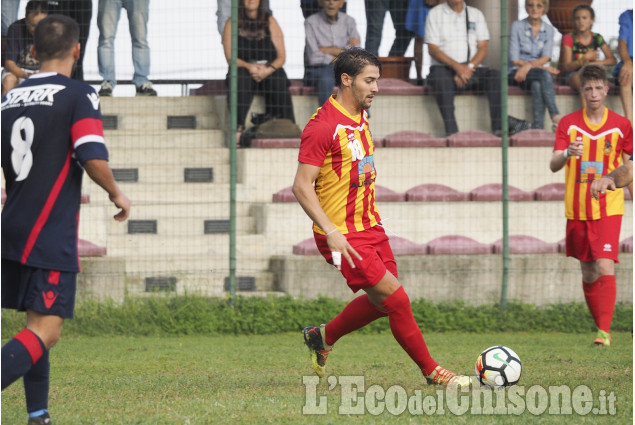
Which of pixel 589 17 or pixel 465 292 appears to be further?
pixel 589 17

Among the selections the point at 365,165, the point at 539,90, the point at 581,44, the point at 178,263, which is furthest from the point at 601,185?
the point at 581,44

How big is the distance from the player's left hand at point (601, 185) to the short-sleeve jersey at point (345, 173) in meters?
1.55

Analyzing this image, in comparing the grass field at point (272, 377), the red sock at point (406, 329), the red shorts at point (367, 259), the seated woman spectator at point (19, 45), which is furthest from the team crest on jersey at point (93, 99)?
the seated woman spectator at point (19, 45)

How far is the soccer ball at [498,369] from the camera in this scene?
6211 millimetres

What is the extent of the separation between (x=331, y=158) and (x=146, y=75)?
618 cm

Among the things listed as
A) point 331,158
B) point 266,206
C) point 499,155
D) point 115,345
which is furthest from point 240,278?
point 331,158

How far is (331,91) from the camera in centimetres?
1275

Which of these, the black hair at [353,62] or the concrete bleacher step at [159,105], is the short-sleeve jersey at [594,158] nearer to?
the black hair at [353,62]

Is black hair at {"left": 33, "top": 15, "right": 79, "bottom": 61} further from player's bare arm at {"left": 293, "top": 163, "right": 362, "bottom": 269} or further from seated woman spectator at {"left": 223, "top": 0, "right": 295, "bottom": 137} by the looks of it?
seated woman spectator at {"left": 223, "top": 0, "right": 295, "bottom": 137}

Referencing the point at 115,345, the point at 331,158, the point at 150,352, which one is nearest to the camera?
the point at 331,158

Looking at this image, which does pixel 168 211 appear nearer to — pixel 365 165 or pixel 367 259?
pixel 365 165

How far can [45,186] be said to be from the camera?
4867mm

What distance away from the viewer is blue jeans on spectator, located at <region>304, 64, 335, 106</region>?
41.8 feet

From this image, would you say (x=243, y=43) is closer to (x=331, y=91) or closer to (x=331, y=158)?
(x=331, y=91)
